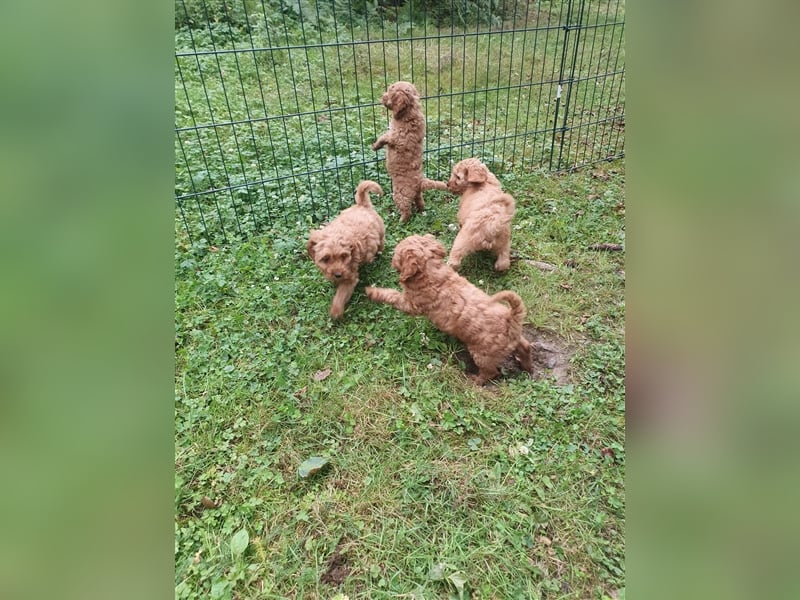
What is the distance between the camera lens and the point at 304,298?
4008mm

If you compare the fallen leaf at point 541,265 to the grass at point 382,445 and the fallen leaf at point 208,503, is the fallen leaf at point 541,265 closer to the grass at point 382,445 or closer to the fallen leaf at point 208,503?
the grass at point 382,445

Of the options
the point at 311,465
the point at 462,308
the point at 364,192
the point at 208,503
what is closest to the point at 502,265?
the point at 462,308

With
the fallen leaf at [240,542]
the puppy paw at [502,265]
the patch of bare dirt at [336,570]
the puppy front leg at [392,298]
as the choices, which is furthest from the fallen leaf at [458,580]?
the puppy paw at [502,265]

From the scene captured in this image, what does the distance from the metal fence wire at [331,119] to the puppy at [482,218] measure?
119 centimetres

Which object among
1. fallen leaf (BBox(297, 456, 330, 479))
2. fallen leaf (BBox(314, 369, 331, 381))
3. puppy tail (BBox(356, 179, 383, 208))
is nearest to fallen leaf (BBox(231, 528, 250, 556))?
fallen leaf (BBox(297, 456, 330, 479))

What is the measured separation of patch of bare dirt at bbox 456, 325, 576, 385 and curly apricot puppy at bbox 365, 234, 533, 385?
95 millimetres

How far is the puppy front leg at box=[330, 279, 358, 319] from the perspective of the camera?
3.76m

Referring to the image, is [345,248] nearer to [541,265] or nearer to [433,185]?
[433,185]

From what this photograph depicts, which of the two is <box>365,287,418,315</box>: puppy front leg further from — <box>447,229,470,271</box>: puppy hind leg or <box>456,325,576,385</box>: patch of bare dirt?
<box>447,229,470,271</box>: puppy hind leg

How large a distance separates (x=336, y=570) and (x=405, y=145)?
3.77 m

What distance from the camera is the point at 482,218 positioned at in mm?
4020

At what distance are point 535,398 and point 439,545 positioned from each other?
119cm
